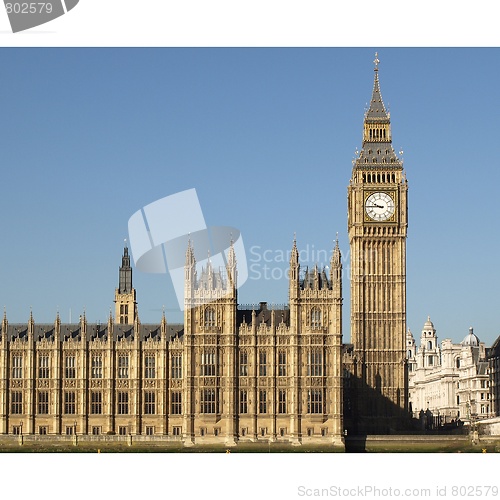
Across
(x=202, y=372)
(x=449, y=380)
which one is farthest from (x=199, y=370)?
(x=449, y=380)

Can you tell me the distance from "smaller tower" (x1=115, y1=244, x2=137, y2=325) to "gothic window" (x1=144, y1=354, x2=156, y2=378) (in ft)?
80.1

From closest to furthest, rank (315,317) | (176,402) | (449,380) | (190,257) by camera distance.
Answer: (190,257), (315,317), (176,402), (449,380)

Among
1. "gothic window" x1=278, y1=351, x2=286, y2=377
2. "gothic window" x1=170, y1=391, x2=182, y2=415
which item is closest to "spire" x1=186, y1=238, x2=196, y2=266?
"gothic window" x1=278, y1=351, x2=286, y2=377

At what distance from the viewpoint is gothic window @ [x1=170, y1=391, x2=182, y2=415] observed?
95062mm

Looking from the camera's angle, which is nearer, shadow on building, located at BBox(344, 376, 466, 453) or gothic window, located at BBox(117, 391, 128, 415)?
gothic window, located at BBox(117, 391, 128, 415)

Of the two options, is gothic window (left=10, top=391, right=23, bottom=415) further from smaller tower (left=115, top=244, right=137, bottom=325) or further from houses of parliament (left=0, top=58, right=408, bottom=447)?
smaller tower (left=115, top=244, right=137, bottom=325)

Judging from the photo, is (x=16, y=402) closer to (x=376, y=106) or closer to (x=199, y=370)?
(x=199, y=370)

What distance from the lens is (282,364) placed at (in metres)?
93.2

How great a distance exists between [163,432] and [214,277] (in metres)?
13.5

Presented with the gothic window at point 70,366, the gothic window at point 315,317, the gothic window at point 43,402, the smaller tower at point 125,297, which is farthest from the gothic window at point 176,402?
the smaller tower at point 125,297

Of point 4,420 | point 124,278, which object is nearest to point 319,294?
point 4,420

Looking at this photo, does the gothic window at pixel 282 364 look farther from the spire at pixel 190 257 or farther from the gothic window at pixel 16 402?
the gothic window at pixel 16 402

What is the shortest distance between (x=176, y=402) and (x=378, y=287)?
24.0 metres

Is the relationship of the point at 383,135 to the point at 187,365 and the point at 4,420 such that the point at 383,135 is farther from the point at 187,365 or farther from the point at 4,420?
the point at 4,420
